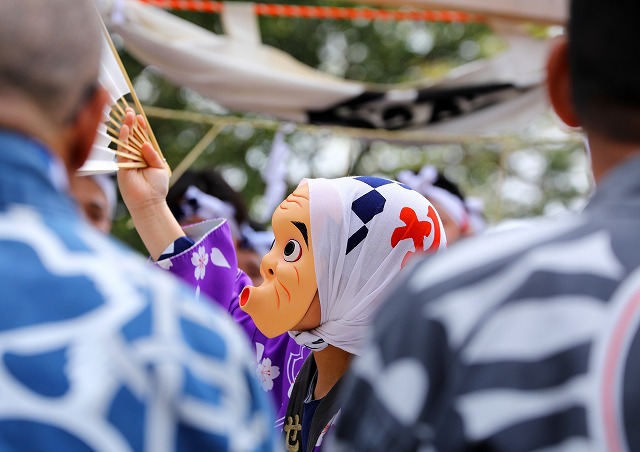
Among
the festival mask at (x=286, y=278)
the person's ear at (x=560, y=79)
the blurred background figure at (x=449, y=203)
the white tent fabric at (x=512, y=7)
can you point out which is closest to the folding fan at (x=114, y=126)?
the festival mask at (x=286, y=278)

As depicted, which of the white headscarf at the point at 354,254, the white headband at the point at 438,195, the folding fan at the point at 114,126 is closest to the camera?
the folding fan at the point at 114,126

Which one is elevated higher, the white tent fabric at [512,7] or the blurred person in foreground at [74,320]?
the blurred person in foreground at [74,320]

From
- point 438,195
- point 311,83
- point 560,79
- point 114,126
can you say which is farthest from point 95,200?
point 311,83

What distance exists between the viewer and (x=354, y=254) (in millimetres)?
2311

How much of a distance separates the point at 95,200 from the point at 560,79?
912 millimetres

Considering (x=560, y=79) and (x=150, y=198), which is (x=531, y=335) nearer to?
(x=560, y=79)

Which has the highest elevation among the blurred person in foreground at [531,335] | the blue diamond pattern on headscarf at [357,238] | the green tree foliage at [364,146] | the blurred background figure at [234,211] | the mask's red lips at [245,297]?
the blurred person in foreground at [531,335]

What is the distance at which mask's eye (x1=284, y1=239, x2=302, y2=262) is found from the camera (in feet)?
7.68

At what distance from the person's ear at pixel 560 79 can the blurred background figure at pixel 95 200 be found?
0.76 metres

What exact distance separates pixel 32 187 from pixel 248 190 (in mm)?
8820

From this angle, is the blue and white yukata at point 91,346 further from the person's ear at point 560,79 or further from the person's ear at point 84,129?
the person's ear at point 560,79

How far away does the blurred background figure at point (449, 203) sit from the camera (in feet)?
14.9

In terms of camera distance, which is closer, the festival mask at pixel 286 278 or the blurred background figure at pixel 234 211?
the festival mask at pixel 286 278

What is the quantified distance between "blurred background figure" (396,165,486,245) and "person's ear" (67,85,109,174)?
10.7ft
